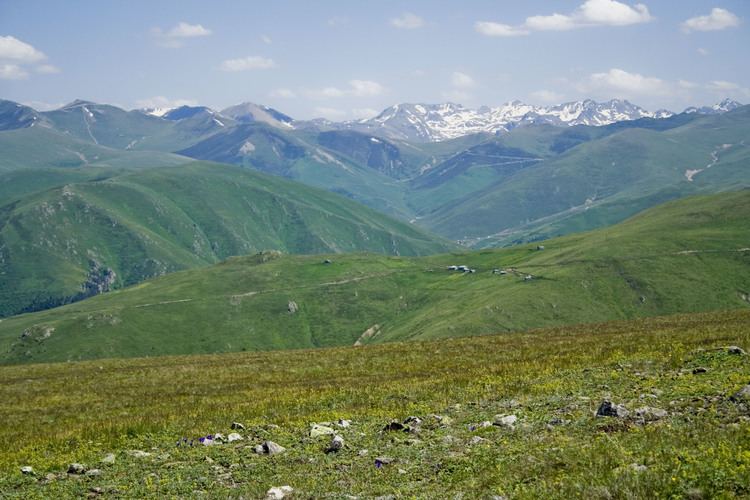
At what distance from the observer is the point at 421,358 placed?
43.0 metres

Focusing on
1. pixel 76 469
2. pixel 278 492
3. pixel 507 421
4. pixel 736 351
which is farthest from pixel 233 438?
pixel 736 351

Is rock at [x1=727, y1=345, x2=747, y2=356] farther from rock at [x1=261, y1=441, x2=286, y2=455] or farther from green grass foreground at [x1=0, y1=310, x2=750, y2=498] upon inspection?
rock at [x1=261, y1=441, x2=286, y2=455]

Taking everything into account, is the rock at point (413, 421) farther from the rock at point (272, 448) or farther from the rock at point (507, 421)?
the rock at point (272, 448)

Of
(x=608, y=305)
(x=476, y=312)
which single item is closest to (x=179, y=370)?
(x=476, y=312)

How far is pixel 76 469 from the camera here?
18281mm

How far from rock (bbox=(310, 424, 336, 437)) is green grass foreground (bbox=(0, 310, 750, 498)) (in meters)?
0.30

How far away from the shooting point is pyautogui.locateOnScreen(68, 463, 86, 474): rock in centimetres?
1822

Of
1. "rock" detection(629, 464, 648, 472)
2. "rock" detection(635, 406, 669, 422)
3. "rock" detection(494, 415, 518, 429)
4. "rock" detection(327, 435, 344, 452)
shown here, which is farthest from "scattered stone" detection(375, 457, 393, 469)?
"rock" detection(635, 406, 669, 422)

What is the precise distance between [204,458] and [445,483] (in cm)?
816

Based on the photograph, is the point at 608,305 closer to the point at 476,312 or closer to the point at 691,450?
the point at 476,312

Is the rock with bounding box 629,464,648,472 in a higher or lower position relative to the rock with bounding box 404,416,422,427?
higher

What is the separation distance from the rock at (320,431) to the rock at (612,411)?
8.32 metres

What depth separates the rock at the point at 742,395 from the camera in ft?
54.5

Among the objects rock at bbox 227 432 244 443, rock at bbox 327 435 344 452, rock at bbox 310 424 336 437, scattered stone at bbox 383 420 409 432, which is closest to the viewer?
rock at bbox 327 435 344 452
